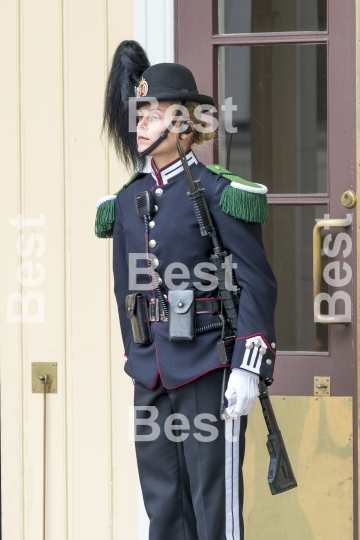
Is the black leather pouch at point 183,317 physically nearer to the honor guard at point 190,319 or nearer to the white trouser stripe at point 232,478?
the honor guard at point 190,319

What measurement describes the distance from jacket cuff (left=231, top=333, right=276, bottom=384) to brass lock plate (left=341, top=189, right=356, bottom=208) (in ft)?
2.49

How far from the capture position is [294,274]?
9.20ft

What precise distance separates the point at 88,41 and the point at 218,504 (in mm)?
1417

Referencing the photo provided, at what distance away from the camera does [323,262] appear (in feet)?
9.02

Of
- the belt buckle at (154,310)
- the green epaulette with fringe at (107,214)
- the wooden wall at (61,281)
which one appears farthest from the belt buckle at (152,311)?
the wooden wall at (61,281)

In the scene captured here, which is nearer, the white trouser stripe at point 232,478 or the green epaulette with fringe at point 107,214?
the white trouser stripe at point 232,478

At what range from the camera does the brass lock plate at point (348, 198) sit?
2707 mm

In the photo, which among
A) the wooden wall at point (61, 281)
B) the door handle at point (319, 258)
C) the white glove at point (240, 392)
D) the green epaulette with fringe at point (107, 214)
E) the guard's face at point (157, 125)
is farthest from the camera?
the wooden wall at point (61, 281)

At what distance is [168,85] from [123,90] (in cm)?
23

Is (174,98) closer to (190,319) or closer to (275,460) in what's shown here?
(190,319)

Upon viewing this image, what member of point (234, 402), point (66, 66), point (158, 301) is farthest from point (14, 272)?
point (234, 402)

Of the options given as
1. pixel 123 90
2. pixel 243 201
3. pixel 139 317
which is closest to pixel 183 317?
pixel 139 317

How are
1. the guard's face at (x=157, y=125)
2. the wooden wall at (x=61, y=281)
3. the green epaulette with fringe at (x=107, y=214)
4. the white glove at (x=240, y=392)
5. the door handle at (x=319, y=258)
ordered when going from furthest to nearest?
the wooden wall at (x=61, y=281) < the door handle at (x=319, y=258) < the green epaulette with fringe at (x=107, y=214) < the guard's face at (x=157, y=125) < the white glove at (x=240, y=392)

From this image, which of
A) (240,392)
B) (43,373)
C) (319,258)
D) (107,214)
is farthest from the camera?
(43,373)
